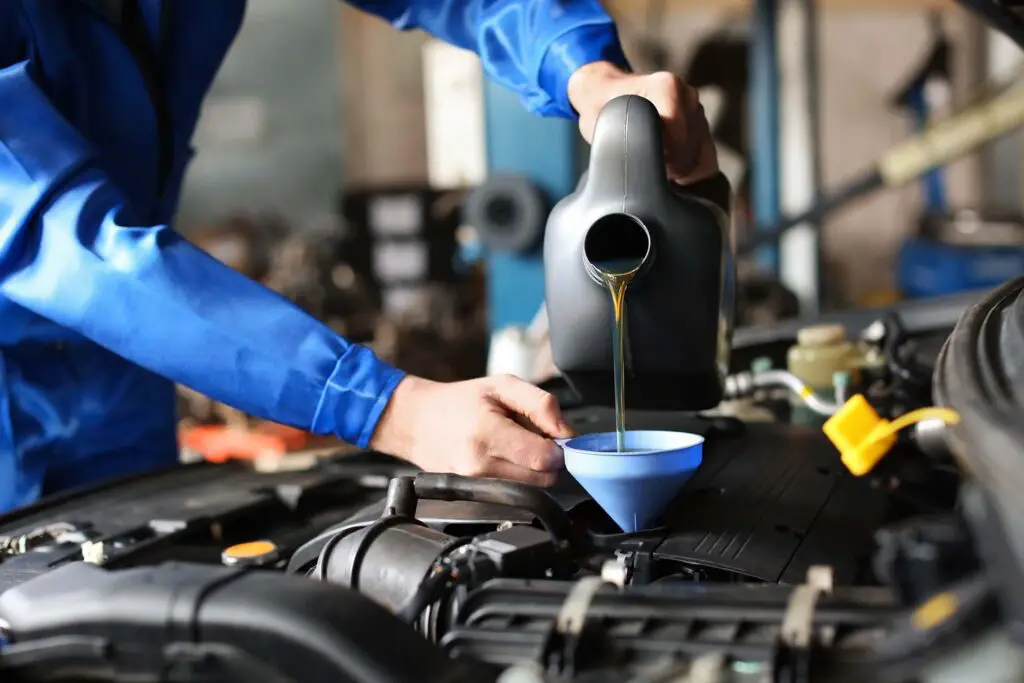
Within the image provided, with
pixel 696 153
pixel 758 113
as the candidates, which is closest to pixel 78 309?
pixel 696 153

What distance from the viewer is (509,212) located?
247 cm

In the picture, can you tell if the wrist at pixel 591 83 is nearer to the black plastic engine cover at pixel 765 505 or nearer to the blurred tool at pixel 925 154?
the black plastic engine cover at pixel 765 505

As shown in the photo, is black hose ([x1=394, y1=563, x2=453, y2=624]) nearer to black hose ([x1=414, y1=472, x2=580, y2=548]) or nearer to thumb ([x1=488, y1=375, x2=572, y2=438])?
black hose ([x1=414, y1=472, x2=580, y2=548])

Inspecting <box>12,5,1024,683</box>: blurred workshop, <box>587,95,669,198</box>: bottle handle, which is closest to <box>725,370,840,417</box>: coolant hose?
<box>12,5,1024,683</box>: blurred workshop

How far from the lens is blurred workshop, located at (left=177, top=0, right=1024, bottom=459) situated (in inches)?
124

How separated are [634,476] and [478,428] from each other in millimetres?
162

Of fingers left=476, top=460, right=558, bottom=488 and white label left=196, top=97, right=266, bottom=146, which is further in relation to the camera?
white label left=196, top=97, right=266, bottom=146

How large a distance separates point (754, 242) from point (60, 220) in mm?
2438

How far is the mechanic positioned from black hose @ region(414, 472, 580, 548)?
0.32ft

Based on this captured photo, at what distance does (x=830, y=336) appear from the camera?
1393 mm

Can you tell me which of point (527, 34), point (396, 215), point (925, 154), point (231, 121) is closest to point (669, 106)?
point (527, 34)

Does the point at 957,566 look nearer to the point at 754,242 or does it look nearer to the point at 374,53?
the point at 754,242

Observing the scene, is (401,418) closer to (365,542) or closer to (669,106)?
(365,542)

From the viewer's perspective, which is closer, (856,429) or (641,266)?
(856,429)
